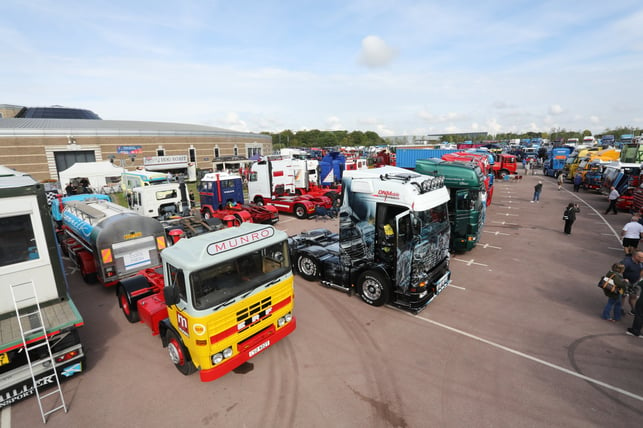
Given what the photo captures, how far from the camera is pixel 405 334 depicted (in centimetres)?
740

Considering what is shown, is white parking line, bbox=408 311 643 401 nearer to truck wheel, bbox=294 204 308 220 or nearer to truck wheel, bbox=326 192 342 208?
truck wheel, bbox=294 204 308 220

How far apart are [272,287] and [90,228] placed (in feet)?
23.9

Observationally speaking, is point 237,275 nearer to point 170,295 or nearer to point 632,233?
point 170,295

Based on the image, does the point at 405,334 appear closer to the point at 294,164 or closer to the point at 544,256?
the point at 544,256

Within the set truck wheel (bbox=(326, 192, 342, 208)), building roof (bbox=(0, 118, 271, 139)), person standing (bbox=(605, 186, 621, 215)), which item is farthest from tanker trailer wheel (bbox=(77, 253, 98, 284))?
building roof (bbox=(0, 118, 271, 139))

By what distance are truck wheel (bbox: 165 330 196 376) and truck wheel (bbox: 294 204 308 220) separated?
13.0 meters

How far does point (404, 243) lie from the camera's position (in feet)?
24.9

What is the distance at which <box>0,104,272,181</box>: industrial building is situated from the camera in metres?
35.3

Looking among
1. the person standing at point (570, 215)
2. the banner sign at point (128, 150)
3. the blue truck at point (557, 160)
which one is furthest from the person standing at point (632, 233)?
the banner sign at point (128, 150)

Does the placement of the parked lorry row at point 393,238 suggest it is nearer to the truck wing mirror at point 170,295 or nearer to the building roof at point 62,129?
the truck wing mirror at point 170,295

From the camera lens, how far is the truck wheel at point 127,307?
782cm

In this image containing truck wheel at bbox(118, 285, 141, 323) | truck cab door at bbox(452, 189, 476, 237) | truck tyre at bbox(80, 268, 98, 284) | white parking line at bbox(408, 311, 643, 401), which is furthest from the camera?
truck cab door at bbox(452, 189, 476, 237)

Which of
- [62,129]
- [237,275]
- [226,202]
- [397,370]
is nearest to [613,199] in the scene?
[397,370]

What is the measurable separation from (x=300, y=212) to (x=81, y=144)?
37575mm
